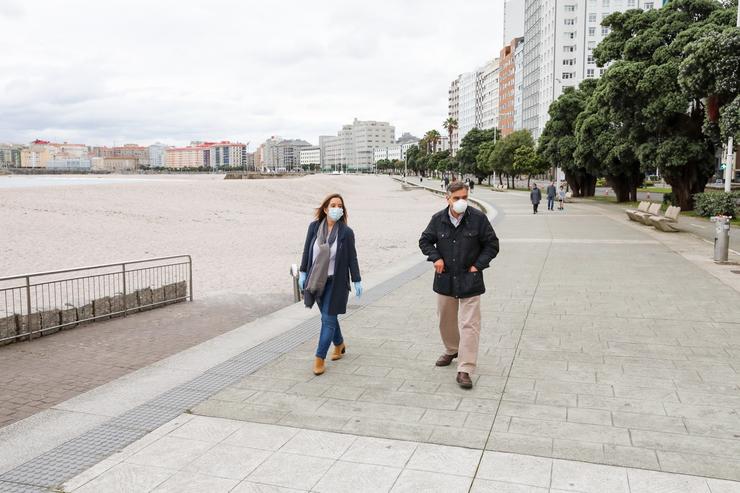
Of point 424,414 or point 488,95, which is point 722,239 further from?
point 488,95

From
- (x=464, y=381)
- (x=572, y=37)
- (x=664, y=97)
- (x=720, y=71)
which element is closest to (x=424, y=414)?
(x=464, y=381)

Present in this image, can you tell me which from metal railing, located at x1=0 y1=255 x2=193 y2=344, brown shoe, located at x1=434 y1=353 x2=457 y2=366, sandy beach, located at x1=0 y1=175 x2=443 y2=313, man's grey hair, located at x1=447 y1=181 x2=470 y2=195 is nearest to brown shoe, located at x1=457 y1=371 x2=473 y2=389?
brown shoe, located at x1=434 y1=353 x2=457 y2=366

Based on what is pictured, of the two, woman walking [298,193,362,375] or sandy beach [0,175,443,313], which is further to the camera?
sandy beach [0,175,443,313]

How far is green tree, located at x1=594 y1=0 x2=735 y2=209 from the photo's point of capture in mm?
26828

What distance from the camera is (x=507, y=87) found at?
458 feet

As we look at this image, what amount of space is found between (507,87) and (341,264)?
5568 inches

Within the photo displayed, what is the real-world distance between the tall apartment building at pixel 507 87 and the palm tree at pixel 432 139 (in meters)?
18.7

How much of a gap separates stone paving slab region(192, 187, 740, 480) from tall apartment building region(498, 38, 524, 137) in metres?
129

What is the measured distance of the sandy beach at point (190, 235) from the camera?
1427cm

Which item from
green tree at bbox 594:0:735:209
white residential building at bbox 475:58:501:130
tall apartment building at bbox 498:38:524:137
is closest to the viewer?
green tree at bbox 594:0:735:209

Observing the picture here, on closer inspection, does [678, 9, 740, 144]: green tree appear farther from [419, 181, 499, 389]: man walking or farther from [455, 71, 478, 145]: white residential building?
[455, 71, 478, 145]: white residential building

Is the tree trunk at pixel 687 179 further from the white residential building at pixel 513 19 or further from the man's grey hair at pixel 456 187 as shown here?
the white residential building at pixel 513 19

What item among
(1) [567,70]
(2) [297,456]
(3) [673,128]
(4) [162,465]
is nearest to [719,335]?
(2) [297,456]

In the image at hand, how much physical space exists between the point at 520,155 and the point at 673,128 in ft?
113
